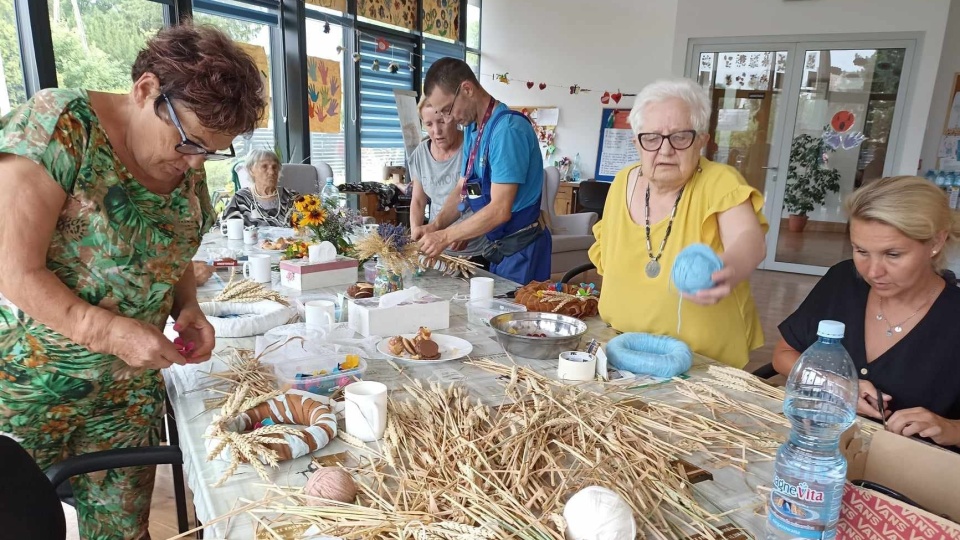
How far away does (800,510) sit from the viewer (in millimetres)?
886

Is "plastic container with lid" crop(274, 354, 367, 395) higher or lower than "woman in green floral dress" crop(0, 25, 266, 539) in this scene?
lower

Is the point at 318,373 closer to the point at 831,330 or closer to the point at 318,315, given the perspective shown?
the point at 318,315

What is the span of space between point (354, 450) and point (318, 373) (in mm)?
340

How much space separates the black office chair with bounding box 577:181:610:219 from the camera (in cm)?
765

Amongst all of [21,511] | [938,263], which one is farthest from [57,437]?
[938,263]

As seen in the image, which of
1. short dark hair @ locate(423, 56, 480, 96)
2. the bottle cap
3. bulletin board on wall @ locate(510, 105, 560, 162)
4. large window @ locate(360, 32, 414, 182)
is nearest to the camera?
the bottle cap

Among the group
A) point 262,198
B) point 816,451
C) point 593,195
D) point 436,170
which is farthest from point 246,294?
point 593,195

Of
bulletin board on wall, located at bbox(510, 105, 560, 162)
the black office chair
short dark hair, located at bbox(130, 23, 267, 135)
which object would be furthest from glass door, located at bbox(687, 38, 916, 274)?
short dark hair, located at bbox(130, 23, 267, 135)

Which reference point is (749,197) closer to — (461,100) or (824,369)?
(824,369)

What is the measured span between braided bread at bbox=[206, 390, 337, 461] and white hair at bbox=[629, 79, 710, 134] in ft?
4.16

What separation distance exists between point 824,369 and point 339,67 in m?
6.96

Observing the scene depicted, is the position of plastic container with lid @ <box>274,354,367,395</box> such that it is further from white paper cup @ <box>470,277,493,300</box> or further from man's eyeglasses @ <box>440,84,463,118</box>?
man's eyeglasses @ <box>440,84,463,118</box>

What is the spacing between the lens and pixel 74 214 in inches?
48.5

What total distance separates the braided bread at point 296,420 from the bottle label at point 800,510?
0.84 m
